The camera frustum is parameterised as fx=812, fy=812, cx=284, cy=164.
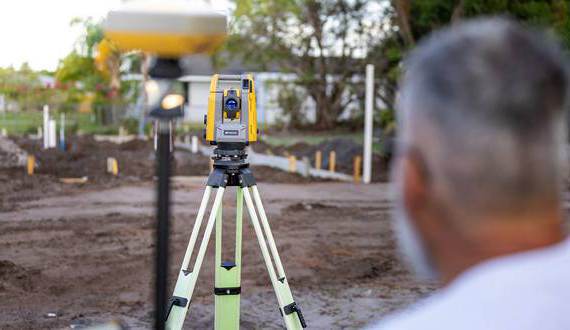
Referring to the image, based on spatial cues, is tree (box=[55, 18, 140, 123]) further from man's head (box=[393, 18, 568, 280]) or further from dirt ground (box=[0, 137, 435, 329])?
man's head (box=[393, 18, 568, 280])

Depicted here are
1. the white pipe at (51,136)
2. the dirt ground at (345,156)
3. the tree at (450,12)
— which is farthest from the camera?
the white pipe at (51,136)

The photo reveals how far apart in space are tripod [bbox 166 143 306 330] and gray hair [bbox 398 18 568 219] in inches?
132

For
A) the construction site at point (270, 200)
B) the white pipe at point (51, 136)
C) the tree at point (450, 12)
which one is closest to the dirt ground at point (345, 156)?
the construction site at point (270, 200)

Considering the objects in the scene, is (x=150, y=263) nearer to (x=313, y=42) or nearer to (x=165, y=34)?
(x=165, y=34)

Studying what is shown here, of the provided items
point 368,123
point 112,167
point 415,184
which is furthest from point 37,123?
point 415,184

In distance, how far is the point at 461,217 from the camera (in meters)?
1.09

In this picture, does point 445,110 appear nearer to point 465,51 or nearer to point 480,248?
point 465,51

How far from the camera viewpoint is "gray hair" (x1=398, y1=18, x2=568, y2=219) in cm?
104

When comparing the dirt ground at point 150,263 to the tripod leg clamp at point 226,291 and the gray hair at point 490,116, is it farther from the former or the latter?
the gray hair at point 490,116

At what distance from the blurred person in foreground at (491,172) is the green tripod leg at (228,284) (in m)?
3.45

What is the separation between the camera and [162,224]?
1.56 meters

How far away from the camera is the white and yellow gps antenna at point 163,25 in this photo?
1.54m

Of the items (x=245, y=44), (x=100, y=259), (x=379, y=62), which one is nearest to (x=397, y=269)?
(x=100, y=259)

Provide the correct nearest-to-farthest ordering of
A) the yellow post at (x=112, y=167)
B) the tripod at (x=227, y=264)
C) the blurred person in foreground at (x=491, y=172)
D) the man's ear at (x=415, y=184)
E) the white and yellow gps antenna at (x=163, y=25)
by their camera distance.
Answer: the blurred person in foreground at (x=491, y=172)
the man's ear at (x=415, y=184)
the white and yellow gps antenna at (x=163, y=25)
the tripod at (x=227, y=264)
the yellow post at (x=112, y=167)
